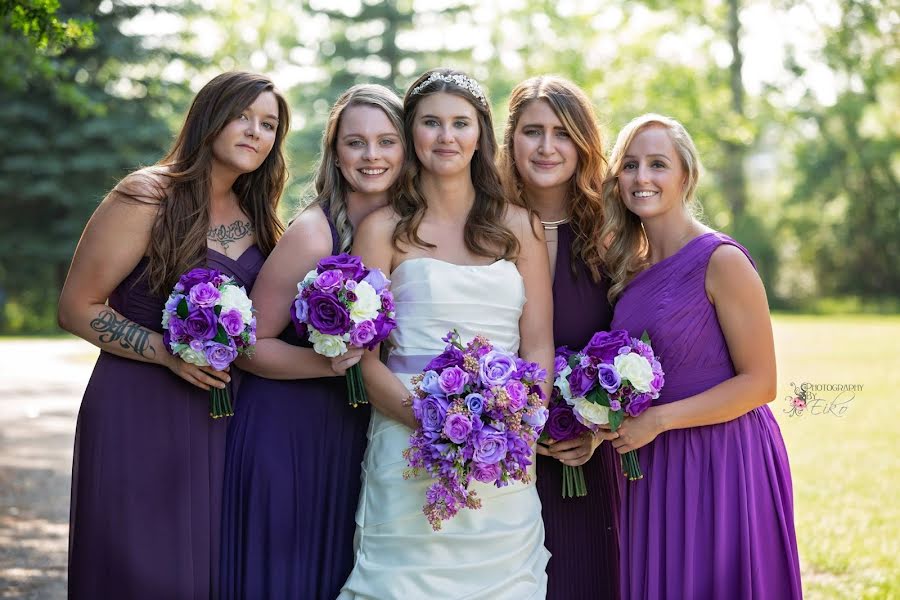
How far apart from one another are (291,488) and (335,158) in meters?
1.75

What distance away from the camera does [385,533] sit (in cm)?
456

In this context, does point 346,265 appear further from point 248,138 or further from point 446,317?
point 248,138

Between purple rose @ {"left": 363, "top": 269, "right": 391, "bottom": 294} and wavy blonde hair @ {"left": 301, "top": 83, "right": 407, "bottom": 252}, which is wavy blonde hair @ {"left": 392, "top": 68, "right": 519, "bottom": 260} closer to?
wavy blonde hair @ {"left": 301, "top": 83, "right": 407, "bottom": 252}

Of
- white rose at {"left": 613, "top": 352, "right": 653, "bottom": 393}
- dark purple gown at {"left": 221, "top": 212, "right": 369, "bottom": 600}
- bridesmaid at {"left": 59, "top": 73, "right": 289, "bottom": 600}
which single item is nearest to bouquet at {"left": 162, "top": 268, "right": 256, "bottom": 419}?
bridesmaid at {"left": 59, "top": 73, "right": 289, "bottom": 600}

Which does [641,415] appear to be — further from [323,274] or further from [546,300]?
[323,274]

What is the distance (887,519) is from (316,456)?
604cm

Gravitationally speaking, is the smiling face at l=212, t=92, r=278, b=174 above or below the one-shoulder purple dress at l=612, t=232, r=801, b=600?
above

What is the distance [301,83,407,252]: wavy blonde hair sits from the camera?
16.5 feet

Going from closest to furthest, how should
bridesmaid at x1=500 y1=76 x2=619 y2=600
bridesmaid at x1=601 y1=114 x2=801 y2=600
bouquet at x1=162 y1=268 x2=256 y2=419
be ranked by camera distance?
1. bouquet at x1=162 y1=268 x2=256 y2=419
2. bridesmaid at x1=601 y1=114 x2=801 y2=600
3. bridesmaid at x1=500 y1=76 x2=619 y2=600

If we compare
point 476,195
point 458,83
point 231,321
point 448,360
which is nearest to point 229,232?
point 231,321

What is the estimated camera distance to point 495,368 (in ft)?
13.5

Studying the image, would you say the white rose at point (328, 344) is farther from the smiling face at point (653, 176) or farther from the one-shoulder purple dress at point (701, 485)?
the smiling face at point (653, 176)

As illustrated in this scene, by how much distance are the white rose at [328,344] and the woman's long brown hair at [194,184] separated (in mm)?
870

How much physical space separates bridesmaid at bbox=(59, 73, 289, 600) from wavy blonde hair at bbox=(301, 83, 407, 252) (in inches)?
16.5
